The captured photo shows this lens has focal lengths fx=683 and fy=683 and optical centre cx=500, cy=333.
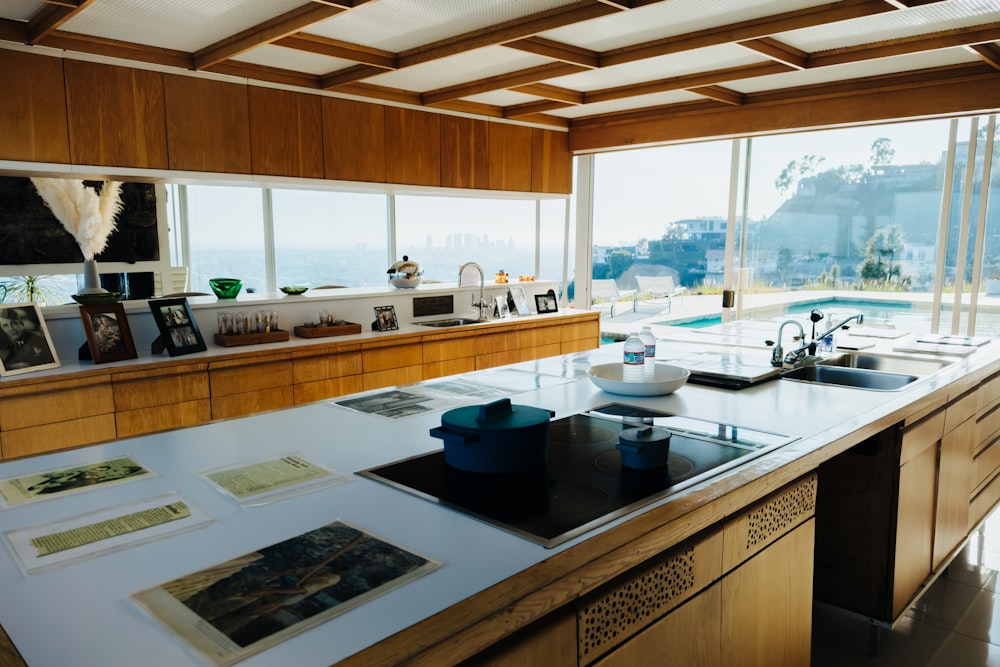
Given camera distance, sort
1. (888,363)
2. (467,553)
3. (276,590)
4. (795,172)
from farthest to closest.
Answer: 1. (795,172)
2. (888,363)
3. (467,553)
4. (276,590)

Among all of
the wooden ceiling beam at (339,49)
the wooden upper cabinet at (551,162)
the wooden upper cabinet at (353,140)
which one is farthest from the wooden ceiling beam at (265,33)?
the wooden upper cabinet at (551,162)

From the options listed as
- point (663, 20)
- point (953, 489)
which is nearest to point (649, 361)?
point (953, 489)

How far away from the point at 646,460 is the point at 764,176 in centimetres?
559

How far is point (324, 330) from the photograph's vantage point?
434 cm

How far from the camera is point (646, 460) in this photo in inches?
61.4

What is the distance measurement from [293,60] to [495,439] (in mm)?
3469

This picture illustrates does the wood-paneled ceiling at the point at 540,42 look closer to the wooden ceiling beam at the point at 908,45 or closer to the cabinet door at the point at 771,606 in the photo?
the wooden ceiling beam at the point at 908,45

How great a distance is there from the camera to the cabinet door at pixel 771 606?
1.61m

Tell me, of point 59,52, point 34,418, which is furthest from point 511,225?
point 34,418

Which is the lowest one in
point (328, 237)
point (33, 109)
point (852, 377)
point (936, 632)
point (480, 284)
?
point (936, 632)

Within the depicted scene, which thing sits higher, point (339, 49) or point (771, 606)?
point (339, 49)

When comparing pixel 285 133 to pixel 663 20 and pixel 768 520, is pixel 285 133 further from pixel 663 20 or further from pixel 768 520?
pixel 768 520

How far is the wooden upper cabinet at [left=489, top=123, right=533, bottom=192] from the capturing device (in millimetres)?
5840

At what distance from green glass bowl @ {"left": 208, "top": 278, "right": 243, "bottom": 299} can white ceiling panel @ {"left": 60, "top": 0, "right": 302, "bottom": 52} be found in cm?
134
